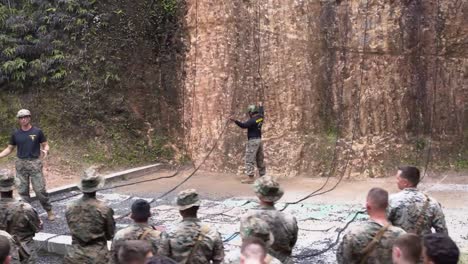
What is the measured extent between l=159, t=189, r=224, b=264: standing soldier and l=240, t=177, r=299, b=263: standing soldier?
439 millimetres

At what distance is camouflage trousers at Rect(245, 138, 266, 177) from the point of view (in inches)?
461

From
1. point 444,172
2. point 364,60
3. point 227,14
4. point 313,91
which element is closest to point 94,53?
point 227,14

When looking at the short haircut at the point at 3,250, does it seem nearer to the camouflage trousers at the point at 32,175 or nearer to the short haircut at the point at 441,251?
the short haircut at the point at 441,251

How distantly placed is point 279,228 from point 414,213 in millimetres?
1351

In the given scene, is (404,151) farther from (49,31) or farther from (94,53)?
(49,31)

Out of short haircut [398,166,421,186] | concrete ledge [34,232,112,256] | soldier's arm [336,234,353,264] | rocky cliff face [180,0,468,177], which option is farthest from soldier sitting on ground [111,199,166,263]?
rocky cliff face [180,0,468,177]

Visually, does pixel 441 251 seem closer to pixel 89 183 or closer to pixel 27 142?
pixel 89 183

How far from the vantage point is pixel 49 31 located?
1448 centimetres

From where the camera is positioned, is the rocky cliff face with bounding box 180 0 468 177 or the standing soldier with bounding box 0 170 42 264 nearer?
the standing soldier with bounding box 0 170 42 264

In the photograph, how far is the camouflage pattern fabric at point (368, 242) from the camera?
13.1 feet

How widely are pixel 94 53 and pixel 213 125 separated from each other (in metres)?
3.95

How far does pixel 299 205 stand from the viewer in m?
9.44

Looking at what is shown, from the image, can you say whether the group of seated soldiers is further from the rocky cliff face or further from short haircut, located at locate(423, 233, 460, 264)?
the rocky cliff face

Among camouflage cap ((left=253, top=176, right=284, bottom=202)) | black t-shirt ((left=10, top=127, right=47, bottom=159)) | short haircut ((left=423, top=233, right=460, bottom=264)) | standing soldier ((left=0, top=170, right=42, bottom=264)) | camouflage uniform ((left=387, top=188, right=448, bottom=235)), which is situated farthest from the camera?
black t-shirt ((left=10, top=127, right=47, bottom=159))
